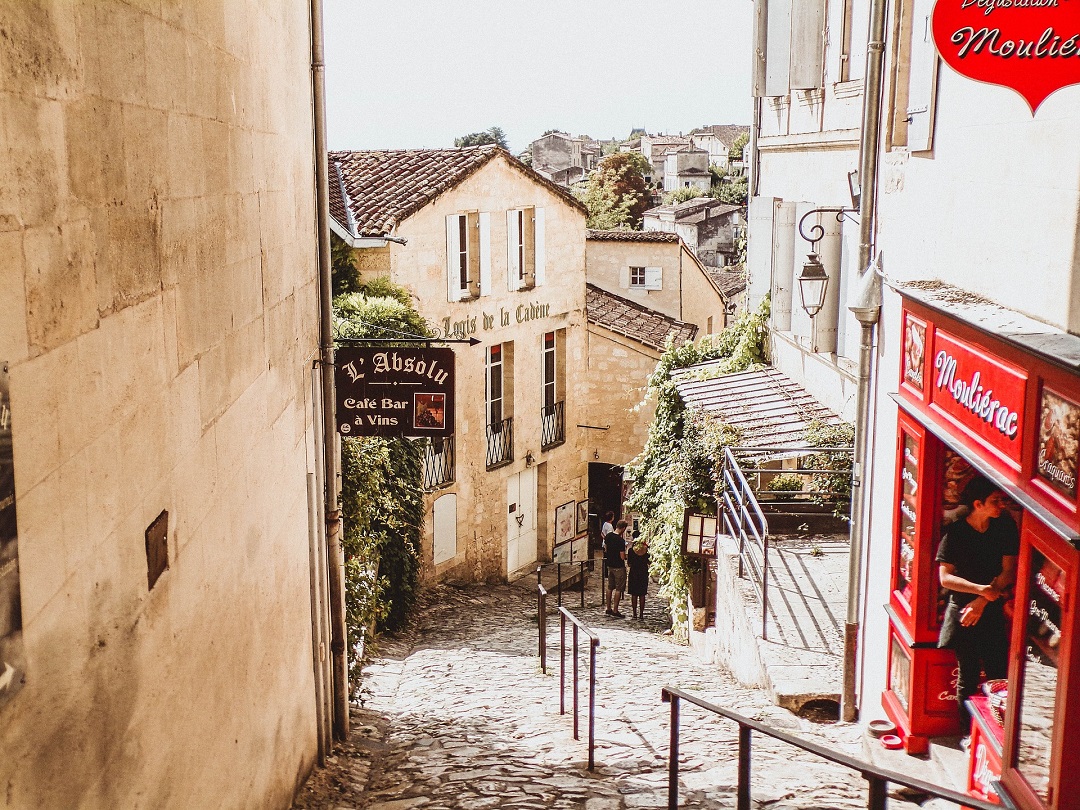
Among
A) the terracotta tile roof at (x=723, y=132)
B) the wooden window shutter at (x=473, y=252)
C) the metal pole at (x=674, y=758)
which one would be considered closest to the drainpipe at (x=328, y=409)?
the metal pole at (x=674, y=758)

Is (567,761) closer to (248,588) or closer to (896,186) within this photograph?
(248,588)

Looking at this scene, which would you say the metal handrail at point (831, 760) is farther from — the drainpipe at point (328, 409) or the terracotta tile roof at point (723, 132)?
the terracotta tile roof at point (723, 132)

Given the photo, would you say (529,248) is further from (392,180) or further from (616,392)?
(616,392)

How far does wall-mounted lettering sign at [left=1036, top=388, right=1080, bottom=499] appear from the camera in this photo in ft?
15.1

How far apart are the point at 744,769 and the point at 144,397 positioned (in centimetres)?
266

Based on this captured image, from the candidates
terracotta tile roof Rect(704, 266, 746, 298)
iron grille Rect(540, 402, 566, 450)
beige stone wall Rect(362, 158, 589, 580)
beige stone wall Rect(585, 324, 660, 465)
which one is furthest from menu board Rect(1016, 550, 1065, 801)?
terracotta tile roof Rect(704, 266, 746, 298)

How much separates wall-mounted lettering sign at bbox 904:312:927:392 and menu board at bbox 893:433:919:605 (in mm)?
358

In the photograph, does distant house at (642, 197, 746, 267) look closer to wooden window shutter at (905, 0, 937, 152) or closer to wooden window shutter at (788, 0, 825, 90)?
wooden window shutter at (788, 0, 825, 90)

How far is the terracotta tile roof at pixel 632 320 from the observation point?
2497 cm

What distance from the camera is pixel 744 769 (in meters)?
4.40

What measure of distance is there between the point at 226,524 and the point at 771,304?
9.94 m

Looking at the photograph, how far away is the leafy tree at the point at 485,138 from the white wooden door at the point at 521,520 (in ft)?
157

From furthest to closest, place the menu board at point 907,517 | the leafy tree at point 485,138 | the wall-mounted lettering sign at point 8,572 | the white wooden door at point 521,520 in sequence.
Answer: the leafy tree at point 485,138 → the white wooden door at point 521,520 → the menu board at point 907,517 → the wall-mounted lettering sign at point 8,572

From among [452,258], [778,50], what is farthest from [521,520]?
[778,50]
